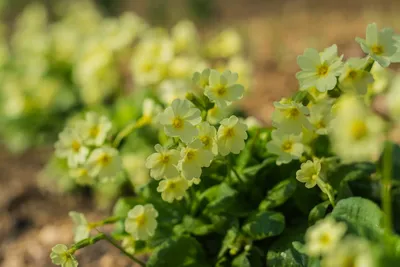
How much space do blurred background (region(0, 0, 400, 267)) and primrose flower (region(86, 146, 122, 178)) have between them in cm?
61

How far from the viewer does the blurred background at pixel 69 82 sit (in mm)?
3256

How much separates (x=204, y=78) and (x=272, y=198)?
0.41 meters

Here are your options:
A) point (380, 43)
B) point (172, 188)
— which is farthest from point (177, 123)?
point (380, 43)

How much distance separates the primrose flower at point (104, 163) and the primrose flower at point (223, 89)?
Answer: 422 millimetres

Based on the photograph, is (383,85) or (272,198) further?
(383,85)

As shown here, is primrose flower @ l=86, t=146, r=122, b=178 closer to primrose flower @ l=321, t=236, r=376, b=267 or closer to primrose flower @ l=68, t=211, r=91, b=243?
primrose flower @ l=68, t=211, r=91, b=243

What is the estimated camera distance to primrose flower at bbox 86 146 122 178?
79.9 inches

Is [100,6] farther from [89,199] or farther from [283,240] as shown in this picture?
[283,240]

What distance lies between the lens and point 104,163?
2.04m

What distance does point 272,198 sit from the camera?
1946 mm

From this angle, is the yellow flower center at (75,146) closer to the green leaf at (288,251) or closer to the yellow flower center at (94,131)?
the yellow flower center at (94,131)

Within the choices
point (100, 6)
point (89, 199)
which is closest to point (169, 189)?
point (89, 199)

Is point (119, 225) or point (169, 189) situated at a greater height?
point (169, 189)

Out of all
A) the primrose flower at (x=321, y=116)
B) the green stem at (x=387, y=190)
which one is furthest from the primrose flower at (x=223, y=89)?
the green stem at (x=387, y=190)
